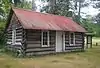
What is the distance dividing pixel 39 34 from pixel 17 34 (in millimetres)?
2422

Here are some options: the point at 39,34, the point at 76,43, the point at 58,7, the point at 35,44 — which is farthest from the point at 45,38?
the point at 58,7

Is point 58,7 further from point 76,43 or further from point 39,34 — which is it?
point 39,34

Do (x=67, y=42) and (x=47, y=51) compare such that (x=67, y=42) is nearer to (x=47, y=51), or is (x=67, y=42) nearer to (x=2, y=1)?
(x=47, y=51)

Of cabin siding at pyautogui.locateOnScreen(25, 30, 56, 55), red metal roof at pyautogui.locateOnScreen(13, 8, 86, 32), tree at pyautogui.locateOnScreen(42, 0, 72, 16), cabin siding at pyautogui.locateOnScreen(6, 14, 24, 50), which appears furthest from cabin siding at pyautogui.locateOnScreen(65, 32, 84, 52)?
tree at pyautogui.locateOnScreen(42, 0, 72, 16)

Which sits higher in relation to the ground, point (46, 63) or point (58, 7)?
point (58, 7)

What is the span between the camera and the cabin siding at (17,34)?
1934 centimetres

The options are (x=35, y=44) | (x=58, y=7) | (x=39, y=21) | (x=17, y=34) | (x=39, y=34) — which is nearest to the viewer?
(x=35, y=44)

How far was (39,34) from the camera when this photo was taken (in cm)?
1955

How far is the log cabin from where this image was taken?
18562 millimetres

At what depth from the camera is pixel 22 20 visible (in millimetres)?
18828

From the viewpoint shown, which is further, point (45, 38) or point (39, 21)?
point (39, 21)

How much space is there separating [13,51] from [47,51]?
3709 millimetres

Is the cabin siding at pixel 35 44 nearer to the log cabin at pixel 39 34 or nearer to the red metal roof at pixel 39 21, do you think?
the log cabin at pixel 39 34

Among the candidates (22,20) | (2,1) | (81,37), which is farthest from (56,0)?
(22,20)
